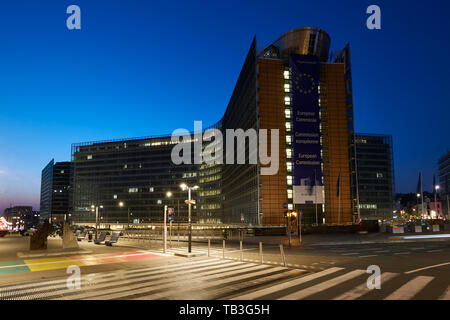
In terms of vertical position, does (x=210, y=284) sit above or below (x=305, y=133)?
below

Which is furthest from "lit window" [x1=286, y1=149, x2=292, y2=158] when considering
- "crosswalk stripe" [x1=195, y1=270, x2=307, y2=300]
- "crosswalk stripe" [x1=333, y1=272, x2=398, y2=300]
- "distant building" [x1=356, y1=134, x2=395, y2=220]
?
"distant building" [x1=356, y1=134, x2=395, y2=220]

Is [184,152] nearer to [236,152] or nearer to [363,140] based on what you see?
[236,152]

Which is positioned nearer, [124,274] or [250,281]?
[250,281]

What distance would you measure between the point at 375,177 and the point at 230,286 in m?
169

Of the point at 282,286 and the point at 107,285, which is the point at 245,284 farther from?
the point at 107,285

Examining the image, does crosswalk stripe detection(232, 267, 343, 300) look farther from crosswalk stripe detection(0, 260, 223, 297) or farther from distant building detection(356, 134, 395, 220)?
distant building detection(356, 134, 395, 220)

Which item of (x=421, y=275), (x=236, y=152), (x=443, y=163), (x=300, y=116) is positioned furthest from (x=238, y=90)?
(x=443, y=163)

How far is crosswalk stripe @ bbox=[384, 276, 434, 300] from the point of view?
409 inches

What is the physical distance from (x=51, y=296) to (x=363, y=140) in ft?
571

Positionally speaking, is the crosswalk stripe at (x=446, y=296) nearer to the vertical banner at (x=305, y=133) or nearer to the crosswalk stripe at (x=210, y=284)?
the crosswalk stripe at (x=210, y=284)

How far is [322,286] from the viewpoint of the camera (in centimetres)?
1222

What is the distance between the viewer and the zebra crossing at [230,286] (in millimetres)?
11086

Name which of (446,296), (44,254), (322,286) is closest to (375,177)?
(44,254)

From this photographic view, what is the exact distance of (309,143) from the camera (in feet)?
237
